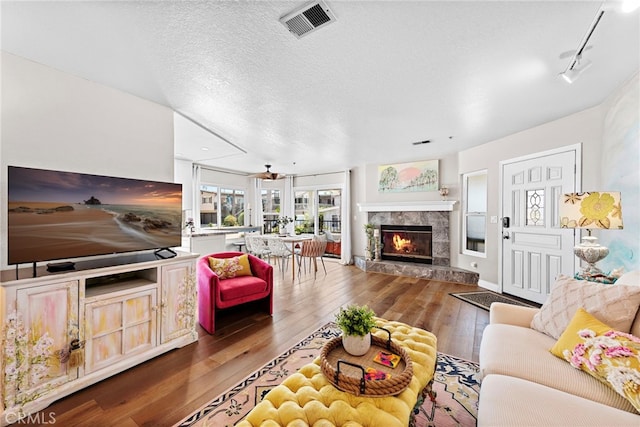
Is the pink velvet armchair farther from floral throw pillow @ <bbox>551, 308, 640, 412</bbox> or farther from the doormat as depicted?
the doormat

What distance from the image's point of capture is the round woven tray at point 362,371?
1264 mm

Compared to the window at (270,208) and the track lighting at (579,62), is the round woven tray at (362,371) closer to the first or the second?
the track lighting at (579,62)

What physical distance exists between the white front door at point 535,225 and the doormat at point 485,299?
0.17 metres

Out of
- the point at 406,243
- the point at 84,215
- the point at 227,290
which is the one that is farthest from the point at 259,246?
the point at 84,215

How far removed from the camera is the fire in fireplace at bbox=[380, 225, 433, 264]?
571 cm

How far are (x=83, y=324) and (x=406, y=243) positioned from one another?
557 cm

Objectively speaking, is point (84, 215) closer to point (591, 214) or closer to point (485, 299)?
point (591, 214)

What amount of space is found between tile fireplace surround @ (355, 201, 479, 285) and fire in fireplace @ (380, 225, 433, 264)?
0.16 m

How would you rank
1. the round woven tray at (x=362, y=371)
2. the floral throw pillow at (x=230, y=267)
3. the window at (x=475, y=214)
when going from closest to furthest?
1. the round woven tray at (x=362, y=371)
2. the floral throw pillow at (x=230, y=267)
3. the window at (x=475, y=214)

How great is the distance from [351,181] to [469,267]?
3.41 metres

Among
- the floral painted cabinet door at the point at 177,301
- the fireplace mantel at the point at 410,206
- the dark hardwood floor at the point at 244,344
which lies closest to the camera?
the dark hardwood floor at the point at 244,344

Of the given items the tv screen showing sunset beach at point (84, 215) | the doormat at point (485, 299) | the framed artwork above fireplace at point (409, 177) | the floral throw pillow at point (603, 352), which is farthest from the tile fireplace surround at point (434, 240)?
the tv screen showing sunset beach at point (84, 215)

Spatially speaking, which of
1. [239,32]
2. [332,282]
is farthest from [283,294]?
[239,32]

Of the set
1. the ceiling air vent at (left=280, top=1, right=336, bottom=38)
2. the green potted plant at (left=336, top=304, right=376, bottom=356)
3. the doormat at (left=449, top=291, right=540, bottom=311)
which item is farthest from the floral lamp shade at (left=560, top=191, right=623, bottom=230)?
the ceiling air vent at (left=280, top=1, right=336, bottom=38)
